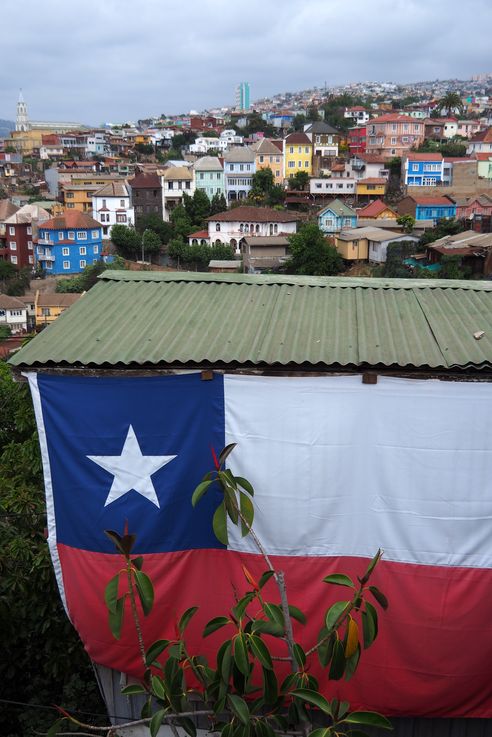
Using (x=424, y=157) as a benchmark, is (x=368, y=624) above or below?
below

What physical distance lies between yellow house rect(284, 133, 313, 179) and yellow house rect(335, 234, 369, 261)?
66.0 ft

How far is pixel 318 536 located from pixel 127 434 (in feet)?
4.60

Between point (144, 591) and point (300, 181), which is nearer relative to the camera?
point (144, 591)

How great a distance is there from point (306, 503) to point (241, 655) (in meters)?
1.61

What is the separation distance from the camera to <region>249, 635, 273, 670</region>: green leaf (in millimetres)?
2617

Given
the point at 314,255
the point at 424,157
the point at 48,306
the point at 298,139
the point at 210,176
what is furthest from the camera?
the point at 298,139

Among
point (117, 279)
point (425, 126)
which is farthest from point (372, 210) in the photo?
point (117, 279)

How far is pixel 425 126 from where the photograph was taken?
60.5 meters

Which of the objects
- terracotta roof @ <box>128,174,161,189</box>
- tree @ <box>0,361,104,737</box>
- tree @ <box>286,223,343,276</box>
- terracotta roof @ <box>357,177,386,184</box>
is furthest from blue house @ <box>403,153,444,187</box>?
tree @ <box>0,361,104,737</box>

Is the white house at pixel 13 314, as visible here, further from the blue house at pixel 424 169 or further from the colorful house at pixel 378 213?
the blue house at pixel 424 169

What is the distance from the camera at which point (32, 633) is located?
559 centimetres

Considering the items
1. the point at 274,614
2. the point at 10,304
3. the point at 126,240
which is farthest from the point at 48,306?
the point at 274,614

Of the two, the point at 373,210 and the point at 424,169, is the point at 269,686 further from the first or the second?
the point at 424,169

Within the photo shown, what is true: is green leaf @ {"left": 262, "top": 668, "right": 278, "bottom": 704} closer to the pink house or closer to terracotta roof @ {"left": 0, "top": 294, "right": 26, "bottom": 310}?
terracotta roof @ {"left": 0, "top": 294, "right": 26, "bottom": 310}
